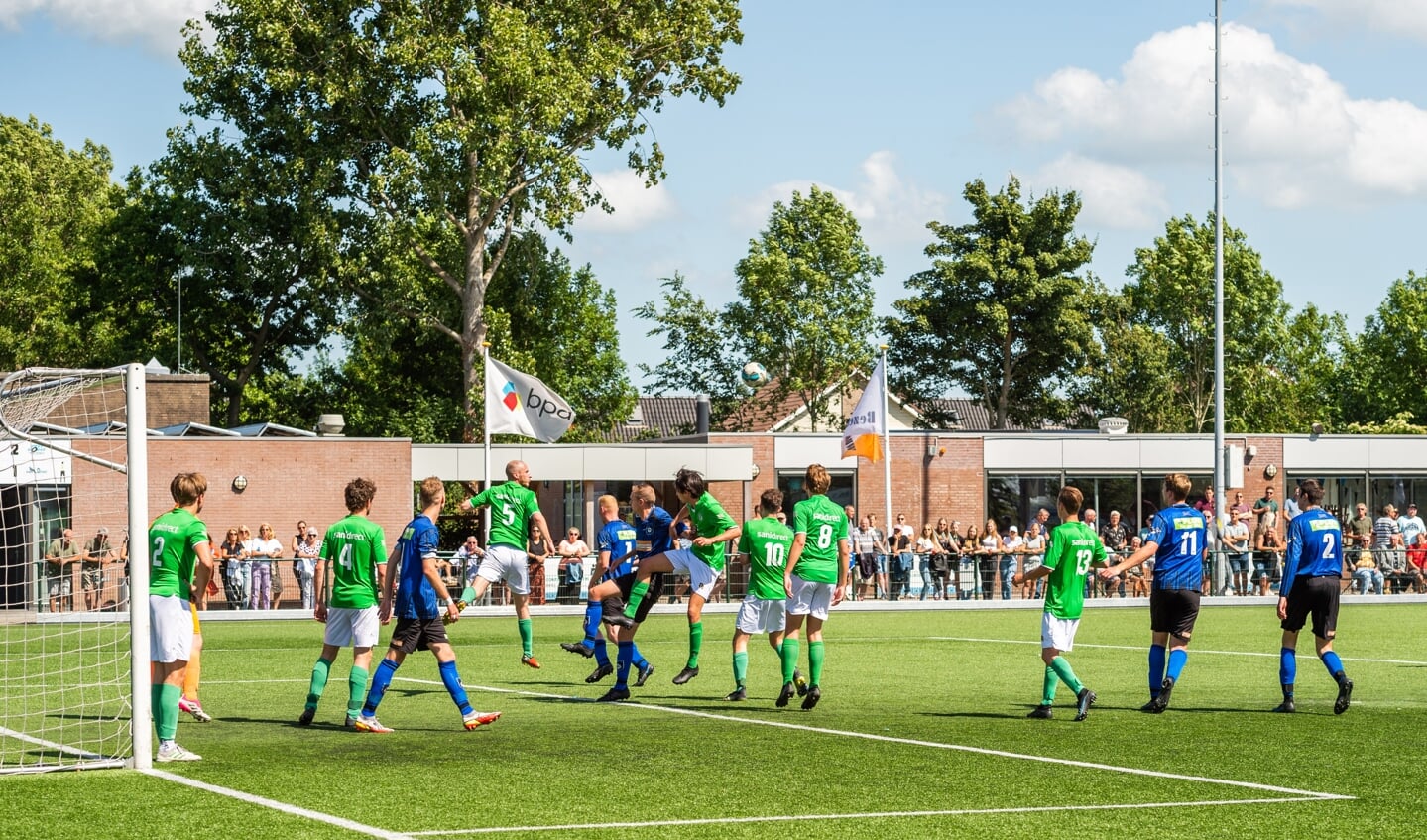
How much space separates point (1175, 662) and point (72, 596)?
16362 millimetres

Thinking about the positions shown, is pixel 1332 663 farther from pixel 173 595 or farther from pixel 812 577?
pixel 173 595

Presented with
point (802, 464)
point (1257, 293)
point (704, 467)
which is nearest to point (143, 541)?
point (704, 467)

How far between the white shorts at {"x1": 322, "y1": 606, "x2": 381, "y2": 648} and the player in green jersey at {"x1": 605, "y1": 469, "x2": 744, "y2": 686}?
9.94 ft

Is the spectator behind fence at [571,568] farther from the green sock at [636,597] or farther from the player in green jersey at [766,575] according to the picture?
the player in green jersey at [766,575]

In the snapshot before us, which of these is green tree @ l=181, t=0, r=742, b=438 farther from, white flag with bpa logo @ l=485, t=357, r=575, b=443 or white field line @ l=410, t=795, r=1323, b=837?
white field line @ l=410, t=795, r=1323, b=837

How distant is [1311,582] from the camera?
13.4m

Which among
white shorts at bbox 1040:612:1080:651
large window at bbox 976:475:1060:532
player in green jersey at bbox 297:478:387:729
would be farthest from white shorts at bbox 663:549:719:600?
large window at bbox 976:475:1060:532

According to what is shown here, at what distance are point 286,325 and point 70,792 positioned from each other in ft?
139

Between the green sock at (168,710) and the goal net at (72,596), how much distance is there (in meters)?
0.21

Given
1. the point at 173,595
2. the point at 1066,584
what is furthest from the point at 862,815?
the point at 173,595

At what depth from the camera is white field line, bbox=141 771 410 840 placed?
25.6 ft

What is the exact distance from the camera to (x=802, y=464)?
1524 inches

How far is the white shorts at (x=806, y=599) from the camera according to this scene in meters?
13.5

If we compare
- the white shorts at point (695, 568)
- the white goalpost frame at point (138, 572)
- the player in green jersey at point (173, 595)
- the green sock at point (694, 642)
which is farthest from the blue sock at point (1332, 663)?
the white goalpost frame at point (138, 572)
